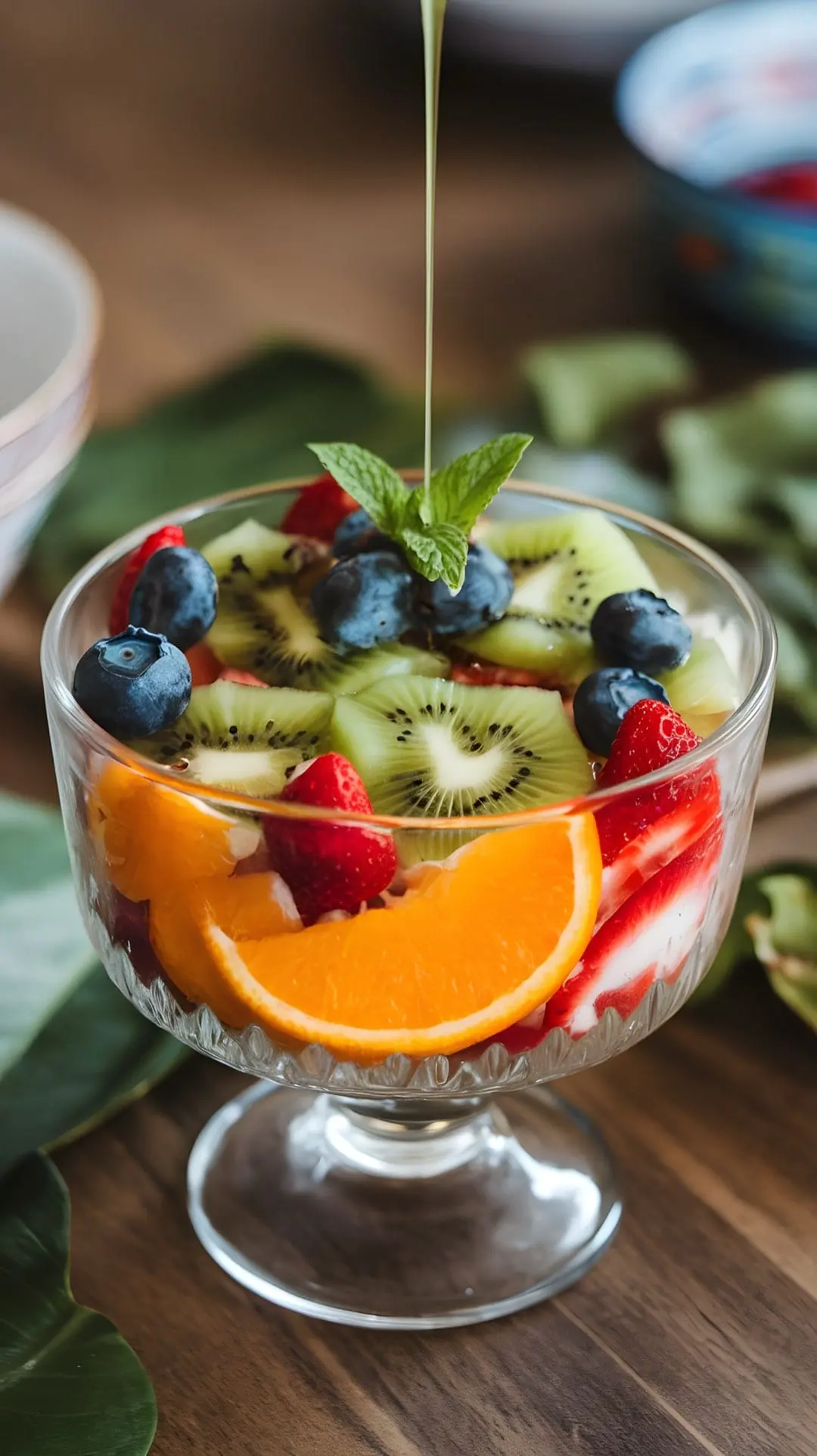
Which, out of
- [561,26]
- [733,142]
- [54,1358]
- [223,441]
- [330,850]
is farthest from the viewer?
[561,26]

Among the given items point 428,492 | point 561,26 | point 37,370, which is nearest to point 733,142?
point 561,26

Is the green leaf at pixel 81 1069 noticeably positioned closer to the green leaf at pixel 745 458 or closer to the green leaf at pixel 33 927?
the green leaf at pixel 33 927

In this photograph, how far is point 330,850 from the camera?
591 mm

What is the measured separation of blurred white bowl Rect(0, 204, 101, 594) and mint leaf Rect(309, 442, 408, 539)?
0.22m

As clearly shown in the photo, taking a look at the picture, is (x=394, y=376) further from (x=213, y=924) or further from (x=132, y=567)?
(x=213, y=924)

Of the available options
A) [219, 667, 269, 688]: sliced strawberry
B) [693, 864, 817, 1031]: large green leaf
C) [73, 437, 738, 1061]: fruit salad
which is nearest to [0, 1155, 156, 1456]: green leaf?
[73, 437, 738, 1061]: fruit salad

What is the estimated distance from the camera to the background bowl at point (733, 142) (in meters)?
1.40

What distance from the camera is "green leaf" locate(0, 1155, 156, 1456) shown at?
0.66 meters

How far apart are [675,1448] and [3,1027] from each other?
380mm

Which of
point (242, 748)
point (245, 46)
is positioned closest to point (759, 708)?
point (242, 748)

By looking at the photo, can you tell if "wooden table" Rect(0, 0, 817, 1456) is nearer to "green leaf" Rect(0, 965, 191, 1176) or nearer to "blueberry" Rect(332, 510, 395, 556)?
"green leaf" Rect(0, 965, 191, 1176)

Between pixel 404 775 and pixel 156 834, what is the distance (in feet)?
0.35

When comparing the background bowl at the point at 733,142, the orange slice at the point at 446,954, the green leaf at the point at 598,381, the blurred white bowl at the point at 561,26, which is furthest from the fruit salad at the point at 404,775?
the blurred white bowl at the point at 561,26

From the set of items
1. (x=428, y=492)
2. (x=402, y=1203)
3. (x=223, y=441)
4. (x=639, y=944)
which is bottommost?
(x=402, y=1203)
